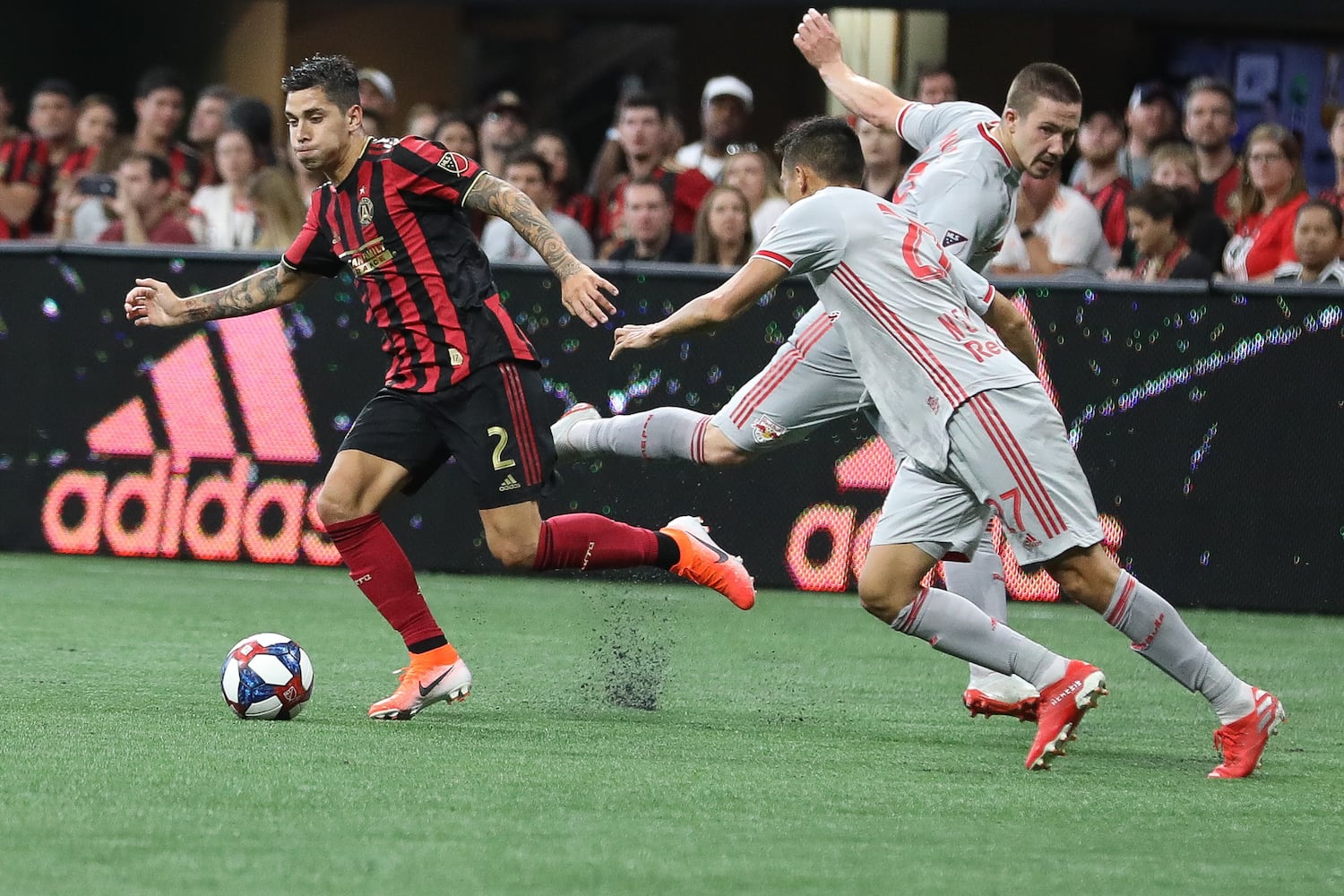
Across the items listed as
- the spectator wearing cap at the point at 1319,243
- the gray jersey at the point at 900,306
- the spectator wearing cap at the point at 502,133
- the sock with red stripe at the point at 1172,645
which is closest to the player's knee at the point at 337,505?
the gray jersey at the point at 900,306

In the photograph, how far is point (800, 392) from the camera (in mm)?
6949

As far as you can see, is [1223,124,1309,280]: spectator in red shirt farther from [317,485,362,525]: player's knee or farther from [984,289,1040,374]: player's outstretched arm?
[317,485,362,525]: player's knee

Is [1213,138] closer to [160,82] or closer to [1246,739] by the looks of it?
[1246,739]

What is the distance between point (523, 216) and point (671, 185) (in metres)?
5.25

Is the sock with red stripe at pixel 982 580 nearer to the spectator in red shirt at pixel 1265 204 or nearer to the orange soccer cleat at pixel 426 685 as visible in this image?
the orange soccer cleat at pixel 426 685

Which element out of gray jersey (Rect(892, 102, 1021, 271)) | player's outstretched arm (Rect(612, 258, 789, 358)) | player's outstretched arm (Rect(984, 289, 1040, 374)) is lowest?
player's outstretched arm (Rect(984, 289, 1040, 374))

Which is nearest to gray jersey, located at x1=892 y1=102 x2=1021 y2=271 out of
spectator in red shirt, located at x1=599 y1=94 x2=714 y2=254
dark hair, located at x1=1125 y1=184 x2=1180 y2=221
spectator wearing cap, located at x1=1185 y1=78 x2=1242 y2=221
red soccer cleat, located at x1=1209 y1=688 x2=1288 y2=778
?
red soccer cleat, located at x1=1209 y1=688 x2=1288 y2=778

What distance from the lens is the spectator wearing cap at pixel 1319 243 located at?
32.3ft

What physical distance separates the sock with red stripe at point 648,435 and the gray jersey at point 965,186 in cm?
109

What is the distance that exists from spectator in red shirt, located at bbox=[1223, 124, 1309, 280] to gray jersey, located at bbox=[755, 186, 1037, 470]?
490 cm

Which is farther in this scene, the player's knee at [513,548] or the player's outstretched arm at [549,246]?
the player's knee at [513,548]

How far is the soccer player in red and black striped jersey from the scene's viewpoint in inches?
253

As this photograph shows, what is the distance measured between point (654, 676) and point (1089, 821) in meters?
2.60

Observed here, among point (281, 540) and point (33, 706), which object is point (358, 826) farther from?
point (281, 540)
